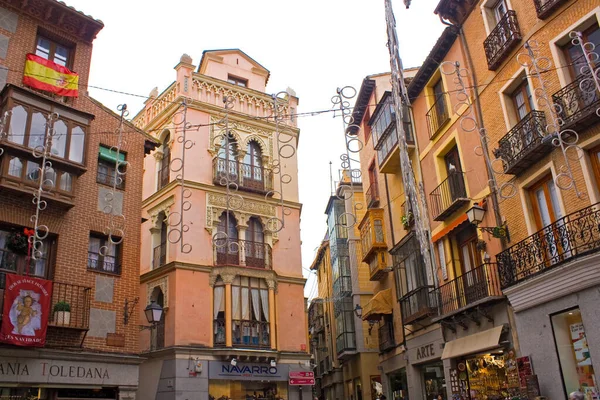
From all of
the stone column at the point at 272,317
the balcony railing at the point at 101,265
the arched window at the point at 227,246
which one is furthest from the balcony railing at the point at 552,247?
the arched window at the point at 227,246

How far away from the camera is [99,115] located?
1738 centimetres

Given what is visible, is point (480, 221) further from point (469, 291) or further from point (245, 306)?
point (245, 306)

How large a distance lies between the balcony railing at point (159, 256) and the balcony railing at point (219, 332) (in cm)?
317

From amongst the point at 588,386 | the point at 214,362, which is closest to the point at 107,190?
the point at 214,362

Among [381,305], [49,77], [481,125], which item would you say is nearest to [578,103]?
[481,125]

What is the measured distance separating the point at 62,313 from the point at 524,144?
Answer: 39.7 feet

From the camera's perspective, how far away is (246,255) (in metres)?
23.0

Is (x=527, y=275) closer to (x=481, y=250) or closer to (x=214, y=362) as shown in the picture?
(x=481, y=250)

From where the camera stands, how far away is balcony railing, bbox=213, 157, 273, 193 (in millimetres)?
23297

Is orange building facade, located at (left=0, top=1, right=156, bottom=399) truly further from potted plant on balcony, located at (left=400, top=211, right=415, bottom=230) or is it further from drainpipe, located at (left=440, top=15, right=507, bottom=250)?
drainpipe, located at (left=440, top=15, right=507, bottom=250)

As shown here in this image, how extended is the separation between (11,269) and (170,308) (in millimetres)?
7542

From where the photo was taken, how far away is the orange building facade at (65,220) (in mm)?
13781

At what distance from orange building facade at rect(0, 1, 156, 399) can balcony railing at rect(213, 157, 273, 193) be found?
18.5ft

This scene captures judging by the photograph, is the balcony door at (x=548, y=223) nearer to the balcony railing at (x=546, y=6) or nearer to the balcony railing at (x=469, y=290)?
the balcony railing at (x=469, y=290)
